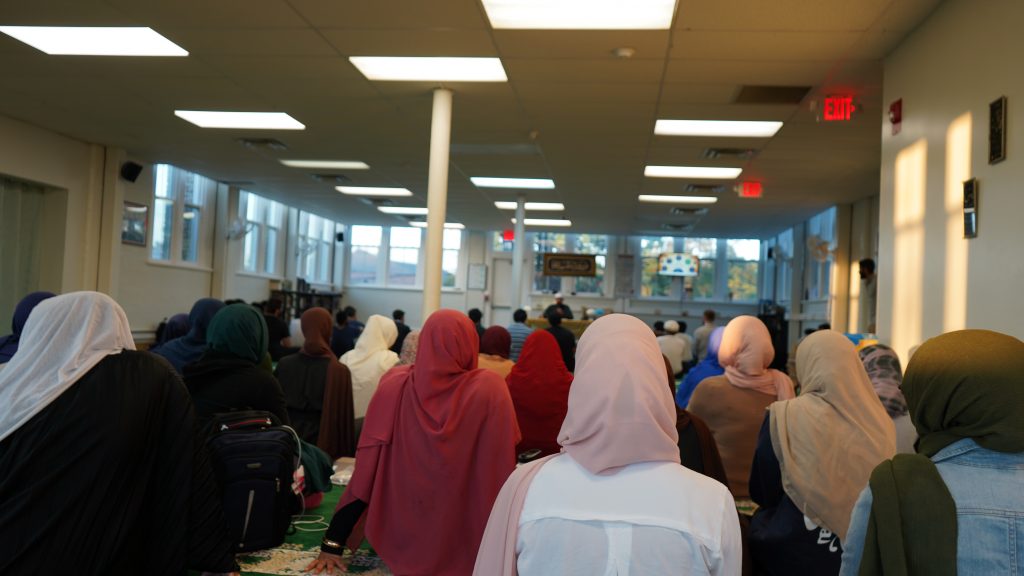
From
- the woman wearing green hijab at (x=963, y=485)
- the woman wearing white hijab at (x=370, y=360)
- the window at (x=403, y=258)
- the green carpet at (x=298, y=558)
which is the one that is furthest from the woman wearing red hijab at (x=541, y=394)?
the window at (x=403, y=258)

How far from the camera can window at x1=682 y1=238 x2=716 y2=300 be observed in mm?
19375

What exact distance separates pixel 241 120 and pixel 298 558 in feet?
21.2

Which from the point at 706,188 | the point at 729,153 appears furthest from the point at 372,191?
the point at 729,153

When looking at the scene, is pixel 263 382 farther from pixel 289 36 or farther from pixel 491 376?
pixel 289 36

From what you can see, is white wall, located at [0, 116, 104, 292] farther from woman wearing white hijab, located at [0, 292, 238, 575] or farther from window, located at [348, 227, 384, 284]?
window, located at [348, 227, 384, 284]

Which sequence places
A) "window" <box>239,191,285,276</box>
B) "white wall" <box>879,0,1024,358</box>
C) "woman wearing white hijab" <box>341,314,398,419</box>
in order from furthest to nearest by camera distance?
"window" <box>239,191,285,276</box>
"woman wearing white hijab" <box>341,314,398,419</box>
"white wall" <box>879,0,1024,358</box>

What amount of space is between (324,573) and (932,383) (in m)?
2.31

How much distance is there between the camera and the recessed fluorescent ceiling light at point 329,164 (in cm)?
1094

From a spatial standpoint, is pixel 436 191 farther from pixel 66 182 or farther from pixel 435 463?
pixel 66 182

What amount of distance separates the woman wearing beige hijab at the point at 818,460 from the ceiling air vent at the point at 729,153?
6538mm

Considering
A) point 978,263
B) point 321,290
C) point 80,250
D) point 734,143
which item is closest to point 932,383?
point 978,263

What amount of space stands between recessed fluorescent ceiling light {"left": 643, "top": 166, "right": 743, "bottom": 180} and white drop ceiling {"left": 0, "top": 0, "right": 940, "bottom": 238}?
0.77ft

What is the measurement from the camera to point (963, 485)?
1.43m

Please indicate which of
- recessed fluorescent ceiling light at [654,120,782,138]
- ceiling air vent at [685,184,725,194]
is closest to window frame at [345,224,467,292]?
ceiling air vent at [685,184,725,194]
